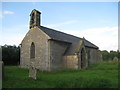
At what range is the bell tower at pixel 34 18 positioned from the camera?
2848 cm

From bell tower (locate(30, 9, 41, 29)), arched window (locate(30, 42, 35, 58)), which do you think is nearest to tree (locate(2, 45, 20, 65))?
arched window (locate(30, 42, 35, 58))

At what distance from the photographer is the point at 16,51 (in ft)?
125

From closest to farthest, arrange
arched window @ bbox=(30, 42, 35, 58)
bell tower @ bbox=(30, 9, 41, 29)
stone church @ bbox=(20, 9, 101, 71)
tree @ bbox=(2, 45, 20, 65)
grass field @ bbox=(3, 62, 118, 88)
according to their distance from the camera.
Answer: grass field @ bbox=(3, 62, 118, 88) < stone church @ bbox=(20, 9, 101, 71) < bell tower @ bbox=(30, 9, 41, 29) < arched window @ bbox=(30, 42, 35, 58) < tree @ bbox=(2, 45, 20, 65)

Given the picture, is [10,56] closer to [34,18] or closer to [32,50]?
[32,50]

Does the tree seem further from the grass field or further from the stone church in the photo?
the grass field

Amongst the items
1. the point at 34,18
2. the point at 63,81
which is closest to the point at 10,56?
the point at 34,18

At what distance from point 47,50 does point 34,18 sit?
6.25 m

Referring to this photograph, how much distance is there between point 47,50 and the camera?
26.3 meters

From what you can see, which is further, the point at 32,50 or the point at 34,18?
the point at 32,50

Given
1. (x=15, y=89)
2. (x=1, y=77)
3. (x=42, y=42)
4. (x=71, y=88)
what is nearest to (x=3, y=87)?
(x=15, y=89)

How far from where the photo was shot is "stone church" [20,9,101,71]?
86.7 feet

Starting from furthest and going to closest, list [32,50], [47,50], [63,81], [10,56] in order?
[10,56], [32,50], [47,50], [63,81]

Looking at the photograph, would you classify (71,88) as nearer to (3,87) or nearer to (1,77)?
(3,87)

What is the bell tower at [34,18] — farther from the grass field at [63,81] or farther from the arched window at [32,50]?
the grass field at [63,81]
